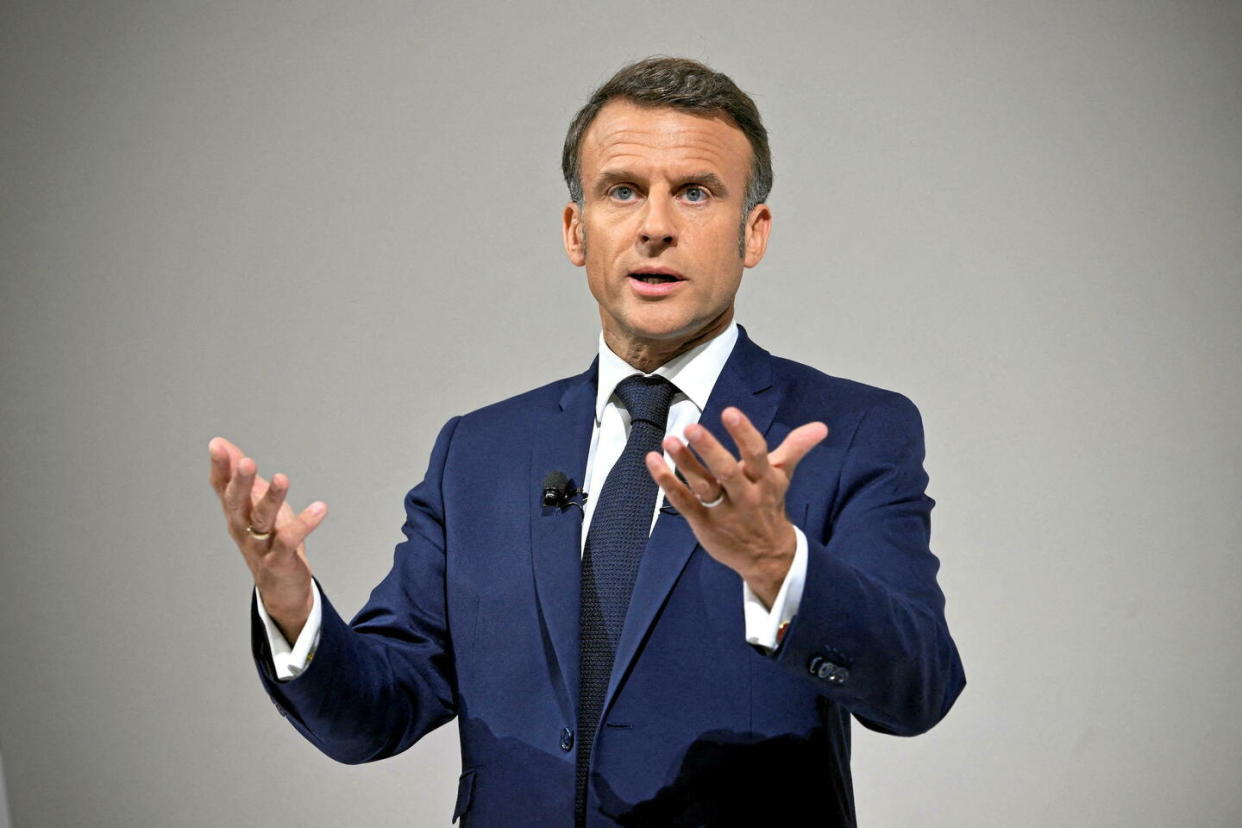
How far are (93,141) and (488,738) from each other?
2343 millimetres

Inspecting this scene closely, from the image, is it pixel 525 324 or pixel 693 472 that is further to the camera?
pixel 525 324

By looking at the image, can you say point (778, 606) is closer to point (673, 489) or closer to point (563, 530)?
point (673, 489)

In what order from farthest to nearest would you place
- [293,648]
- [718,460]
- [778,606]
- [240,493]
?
[293,648] < [240,493] < [778,606] < [718,460]

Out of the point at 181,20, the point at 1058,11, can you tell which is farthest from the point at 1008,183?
the point at 181,20

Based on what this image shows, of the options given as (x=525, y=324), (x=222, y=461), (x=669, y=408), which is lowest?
(x=222, y=461)

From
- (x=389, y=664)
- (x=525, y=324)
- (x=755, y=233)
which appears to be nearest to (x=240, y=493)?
(x=389, y=664)

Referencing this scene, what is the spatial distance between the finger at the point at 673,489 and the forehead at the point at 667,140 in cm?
82

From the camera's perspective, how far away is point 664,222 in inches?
89.2

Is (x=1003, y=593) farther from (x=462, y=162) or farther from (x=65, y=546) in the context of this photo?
(x=65, y=546)

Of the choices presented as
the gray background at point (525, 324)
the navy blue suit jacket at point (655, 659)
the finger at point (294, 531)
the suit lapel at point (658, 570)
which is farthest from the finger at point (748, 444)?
the gray background at point (525, 324)

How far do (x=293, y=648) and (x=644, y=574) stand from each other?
0.53 meters

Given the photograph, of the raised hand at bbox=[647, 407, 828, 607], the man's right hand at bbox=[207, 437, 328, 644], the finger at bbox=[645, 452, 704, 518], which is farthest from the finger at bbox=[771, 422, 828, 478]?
the man's right hand at bbox=[207, 437, 328, 644]

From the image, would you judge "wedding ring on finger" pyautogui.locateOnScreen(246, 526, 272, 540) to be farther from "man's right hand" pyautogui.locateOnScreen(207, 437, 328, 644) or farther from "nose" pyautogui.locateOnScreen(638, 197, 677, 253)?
"nose" pyautogui.locateOnScreen(638, 197, 677, 253)

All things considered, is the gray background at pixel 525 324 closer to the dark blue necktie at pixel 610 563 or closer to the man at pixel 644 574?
the man at pixel 644 574
